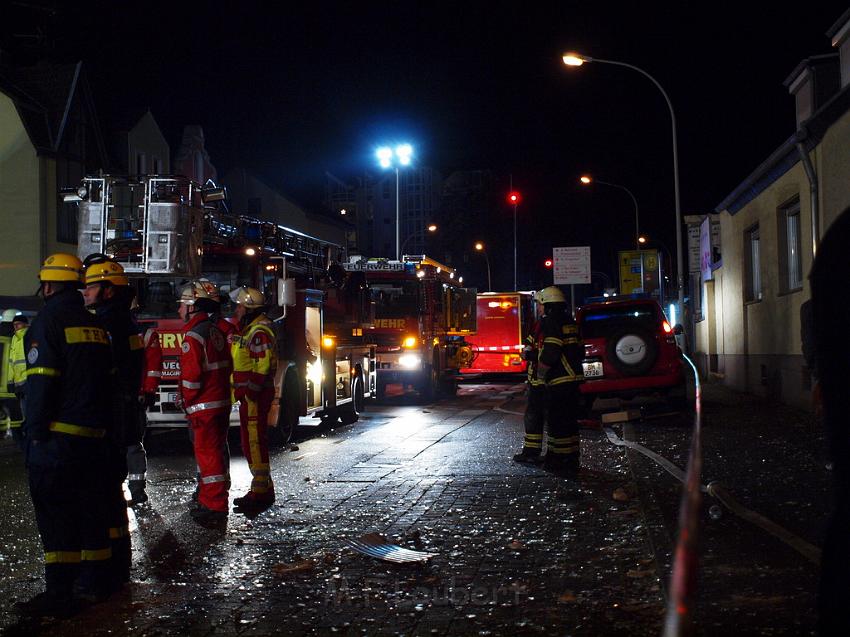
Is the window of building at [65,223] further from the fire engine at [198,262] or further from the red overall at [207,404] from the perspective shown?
the red overall at [207,404]

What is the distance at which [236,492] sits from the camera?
387 inches

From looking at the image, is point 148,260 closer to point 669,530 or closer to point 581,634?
point 669,530

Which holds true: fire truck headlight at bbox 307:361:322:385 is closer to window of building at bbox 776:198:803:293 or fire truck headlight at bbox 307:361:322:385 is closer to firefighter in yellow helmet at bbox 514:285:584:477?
firefighter in yellow helmet at bbox 514:285:584:477

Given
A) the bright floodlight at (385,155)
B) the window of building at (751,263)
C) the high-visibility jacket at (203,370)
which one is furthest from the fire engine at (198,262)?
the bright floodlight at (385,155)

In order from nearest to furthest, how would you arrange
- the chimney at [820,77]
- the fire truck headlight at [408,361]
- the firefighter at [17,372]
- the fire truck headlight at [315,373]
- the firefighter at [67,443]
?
the firefighter at [67,443]
the firefighter at [17,372]
the fire truck headlight at [315,373]
the chimney at [820,77]
the fire truck headlight at [408,361]

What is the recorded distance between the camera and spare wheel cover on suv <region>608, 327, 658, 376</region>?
55.4 feet

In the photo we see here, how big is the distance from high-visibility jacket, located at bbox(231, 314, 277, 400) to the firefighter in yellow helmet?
3.25 meters

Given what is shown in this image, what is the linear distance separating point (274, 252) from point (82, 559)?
373 inches

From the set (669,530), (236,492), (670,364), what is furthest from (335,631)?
(670,364)

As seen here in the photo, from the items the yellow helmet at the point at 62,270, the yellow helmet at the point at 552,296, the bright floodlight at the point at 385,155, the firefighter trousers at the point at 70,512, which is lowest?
the firefighter trousers at the point at 70,512

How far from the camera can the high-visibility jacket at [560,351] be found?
435 inches

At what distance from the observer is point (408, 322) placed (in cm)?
2388

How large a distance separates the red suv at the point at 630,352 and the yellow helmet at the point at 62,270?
12.2 metres

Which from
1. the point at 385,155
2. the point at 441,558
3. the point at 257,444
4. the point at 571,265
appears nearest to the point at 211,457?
the point at 257,444
